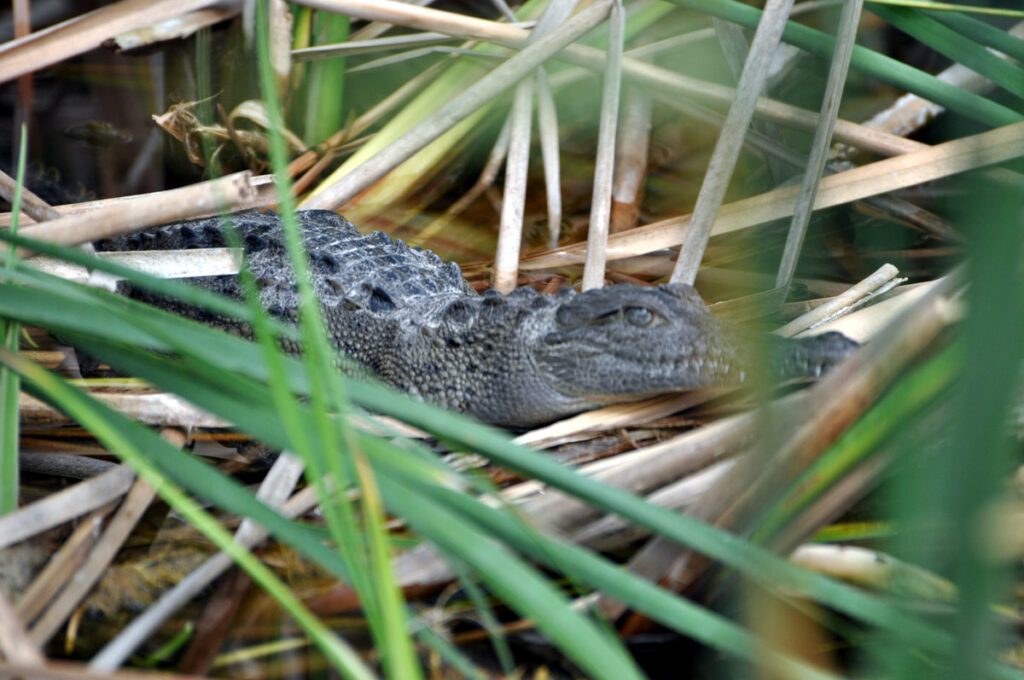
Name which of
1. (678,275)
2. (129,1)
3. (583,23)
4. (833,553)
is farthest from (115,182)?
(833,553)

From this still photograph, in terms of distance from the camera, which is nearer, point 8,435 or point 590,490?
point 590,490

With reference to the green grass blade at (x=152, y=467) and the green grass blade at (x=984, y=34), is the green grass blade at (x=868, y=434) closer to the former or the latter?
the green grass blade at (x=152, y=467)

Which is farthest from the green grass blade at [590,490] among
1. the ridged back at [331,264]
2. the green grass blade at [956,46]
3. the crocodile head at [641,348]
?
the green grass blade at [956,46]

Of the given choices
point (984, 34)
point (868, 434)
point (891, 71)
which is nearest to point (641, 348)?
point (868, 434)

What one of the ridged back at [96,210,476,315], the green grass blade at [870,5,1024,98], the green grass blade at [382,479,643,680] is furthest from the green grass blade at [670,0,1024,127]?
the green grass blade at [382,479,643,680]

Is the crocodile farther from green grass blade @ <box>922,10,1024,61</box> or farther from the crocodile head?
green grass blade @ <box>922,10,1024,61</box>

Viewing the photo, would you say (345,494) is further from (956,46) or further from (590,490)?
(956,46)

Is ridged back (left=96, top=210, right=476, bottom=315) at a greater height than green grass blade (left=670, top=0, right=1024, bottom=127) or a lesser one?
lesser

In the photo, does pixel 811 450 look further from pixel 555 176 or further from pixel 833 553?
pixel 555 176
